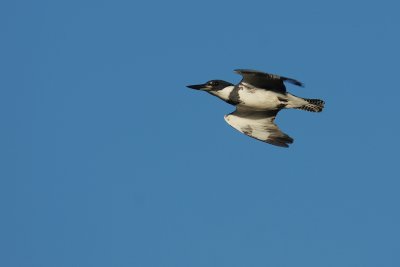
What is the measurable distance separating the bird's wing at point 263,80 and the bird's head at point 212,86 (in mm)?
780

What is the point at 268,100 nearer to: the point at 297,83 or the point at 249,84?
the point at 249,84

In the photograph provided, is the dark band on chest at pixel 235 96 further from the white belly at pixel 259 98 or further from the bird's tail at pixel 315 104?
the bird's tail at pixel 315 104

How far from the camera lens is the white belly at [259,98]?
774 inches

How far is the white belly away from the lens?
19.7 meters

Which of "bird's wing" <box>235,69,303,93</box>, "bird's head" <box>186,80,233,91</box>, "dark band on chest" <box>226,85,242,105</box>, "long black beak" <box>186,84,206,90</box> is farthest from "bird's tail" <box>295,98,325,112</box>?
"long black beak" <box>186,84,206,90</box>

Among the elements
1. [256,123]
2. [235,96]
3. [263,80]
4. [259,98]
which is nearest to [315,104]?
[259,98]

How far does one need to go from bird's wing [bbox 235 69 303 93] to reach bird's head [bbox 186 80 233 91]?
780 mm

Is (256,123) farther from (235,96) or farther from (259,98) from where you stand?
(259,98)

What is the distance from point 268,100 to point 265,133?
1.33 metres

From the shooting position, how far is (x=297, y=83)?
58.2ft

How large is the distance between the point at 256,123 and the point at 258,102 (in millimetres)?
1164

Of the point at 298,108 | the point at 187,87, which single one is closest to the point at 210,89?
the point at 187,87

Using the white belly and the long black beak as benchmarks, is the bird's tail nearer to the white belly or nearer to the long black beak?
the white belly

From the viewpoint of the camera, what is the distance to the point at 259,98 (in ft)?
64.8
